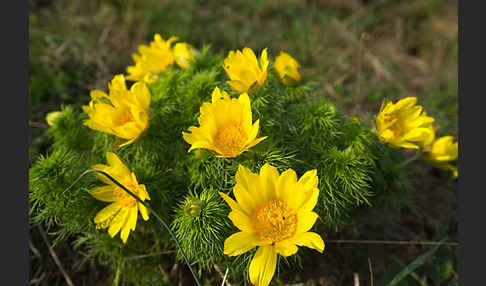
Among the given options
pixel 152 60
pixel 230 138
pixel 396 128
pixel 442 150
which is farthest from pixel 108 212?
pixel 442 150

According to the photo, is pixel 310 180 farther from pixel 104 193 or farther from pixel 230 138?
pixel 104 193

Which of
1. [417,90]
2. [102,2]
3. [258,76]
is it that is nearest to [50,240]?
[258,76]

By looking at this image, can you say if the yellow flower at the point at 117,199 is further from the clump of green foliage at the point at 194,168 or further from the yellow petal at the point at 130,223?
the clump of green foliage at the point at 194,168

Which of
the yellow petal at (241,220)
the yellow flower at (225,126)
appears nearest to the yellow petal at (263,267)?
the yellow petal at (241,220)

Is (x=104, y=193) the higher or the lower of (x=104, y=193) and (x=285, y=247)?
the higher

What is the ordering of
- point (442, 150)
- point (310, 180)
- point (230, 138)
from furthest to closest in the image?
point (442, 150) → point (230, 138) → point (310, 180)

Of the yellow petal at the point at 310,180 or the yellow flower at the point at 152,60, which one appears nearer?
the yellow petal at the point at 310,180

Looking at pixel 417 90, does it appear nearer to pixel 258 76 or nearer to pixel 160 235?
pixel 258 76
